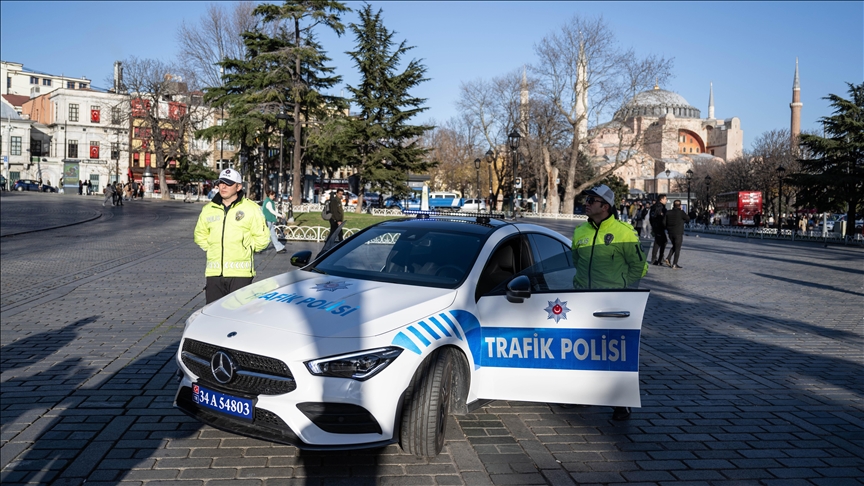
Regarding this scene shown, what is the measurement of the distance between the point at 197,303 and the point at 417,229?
212 inches

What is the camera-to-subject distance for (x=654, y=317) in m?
10.2

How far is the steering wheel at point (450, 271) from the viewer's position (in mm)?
4996

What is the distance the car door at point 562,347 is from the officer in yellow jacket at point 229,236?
2.45 metres

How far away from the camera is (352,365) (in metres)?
3.89

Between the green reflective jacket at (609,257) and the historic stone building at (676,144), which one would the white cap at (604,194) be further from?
the historic stone building at (676,144)

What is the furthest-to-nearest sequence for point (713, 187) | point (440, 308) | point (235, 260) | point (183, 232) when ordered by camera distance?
point (713, 187) < point (183, 232) < point (235, 260) < point (440, 308)

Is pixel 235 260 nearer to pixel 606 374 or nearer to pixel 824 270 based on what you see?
pixel 606 374

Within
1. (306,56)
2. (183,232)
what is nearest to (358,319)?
(183,232)

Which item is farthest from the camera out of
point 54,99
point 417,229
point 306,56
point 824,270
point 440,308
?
point 54,99

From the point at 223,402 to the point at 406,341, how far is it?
1.10 meters

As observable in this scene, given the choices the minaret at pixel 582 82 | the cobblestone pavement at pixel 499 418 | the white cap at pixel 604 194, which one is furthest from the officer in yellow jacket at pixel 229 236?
the minaret at pixel 582 82

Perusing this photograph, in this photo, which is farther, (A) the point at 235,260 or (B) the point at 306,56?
(B) the point at 306,56

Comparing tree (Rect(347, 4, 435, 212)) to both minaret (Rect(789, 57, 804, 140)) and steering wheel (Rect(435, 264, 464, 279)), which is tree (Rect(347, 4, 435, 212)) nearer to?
steering wheel (Rect(435, 264, 464, 279))

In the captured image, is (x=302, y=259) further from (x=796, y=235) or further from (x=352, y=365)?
(x=796, y=235)
